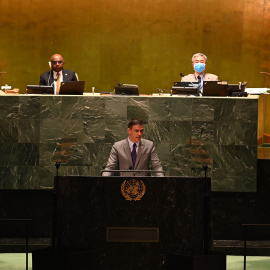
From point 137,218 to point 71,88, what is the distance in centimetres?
267

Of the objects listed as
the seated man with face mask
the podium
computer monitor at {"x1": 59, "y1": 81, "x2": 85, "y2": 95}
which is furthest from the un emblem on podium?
the seated man with face mask

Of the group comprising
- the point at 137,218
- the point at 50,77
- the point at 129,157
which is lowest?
the point at 137,218

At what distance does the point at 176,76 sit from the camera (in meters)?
11.2

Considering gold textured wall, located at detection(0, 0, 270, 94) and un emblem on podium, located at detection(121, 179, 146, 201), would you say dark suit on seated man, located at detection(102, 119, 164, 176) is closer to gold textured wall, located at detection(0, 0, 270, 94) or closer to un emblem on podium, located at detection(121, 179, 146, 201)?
un emblem on podium, located at detection(121, 179, 146, 201)

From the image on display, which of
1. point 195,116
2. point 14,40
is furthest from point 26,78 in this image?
point 195,116

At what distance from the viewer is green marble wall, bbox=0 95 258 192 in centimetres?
778

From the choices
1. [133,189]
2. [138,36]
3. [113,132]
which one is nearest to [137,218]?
[133,189]

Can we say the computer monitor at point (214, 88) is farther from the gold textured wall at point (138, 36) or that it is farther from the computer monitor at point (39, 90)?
the gold textured wall at point (138, 36)

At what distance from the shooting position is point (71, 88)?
796cm

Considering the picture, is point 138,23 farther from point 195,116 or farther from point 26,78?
point 195,116

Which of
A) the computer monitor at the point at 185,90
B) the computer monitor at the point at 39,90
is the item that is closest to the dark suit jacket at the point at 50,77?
the computer monitor at the point at 39,90

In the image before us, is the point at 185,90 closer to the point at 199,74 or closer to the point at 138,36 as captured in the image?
the point at 199,74

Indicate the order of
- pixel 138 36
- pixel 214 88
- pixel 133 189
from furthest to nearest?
pixel 138 36
pixel 214 88
pixel 133 189

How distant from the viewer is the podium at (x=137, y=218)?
568cm
